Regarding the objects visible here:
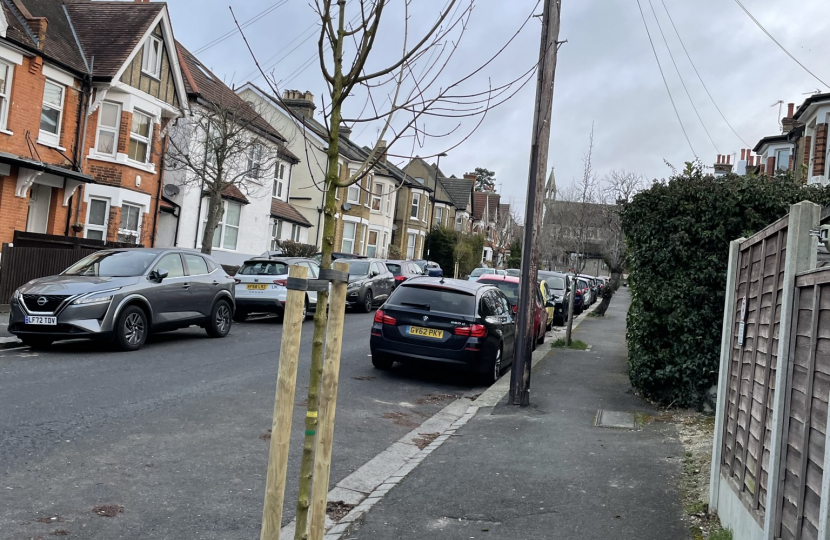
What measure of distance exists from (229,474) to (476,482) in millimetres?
1979

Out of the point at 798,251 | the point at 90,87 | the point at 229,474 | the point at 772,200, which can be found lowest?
the point at 229,474

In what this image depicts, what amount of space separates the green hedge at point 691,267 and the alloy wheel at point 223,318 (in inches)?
330

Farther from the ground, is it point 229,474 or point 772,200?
point 772,200

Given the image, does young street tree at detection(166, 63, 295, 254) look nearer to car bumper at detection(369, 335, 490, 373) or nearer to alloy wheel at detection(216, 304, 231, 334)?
alloy wheel at detection(216, 304, 231, 334)

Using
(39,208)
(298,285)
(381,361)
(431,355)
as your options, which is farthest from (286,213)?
(298,285)

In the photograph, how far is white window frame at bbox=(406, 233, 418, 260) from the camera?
60094 millimetres

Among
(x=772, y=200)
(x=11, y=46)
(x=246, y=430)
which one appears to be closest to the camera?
(x=246, y=430)

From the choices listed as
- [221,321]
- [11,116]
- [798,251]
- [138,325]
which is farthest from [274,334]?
[798,251]

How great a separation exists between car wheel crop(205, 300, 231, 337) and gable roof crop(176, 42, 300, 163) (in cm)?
966

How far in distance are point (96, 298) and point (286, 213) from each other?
89.4ft

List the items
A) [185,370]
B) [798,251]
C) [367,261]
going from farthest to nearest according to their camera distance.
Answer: [367,261] → [185,370] → [798,251]

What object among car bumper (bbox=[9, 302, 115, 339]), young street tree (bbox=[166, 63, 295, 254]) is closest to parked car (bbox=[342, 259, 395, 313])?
Result: young street tree (bbox=[166, 63, 295, 254])

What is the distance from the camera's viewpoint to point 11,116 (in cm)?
2012

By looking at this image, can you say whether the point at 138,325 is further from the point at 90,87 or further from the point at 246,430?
the point at 90,87
